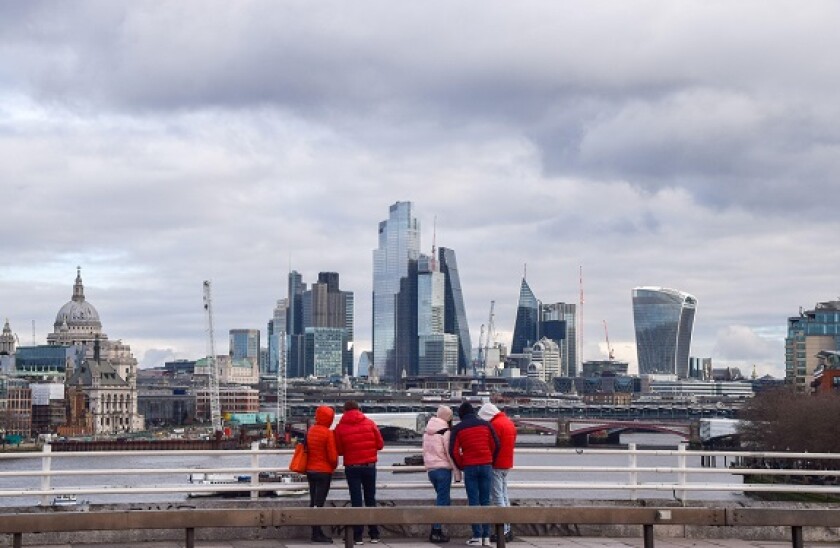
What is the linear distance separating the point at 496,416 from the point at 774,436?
104 metres

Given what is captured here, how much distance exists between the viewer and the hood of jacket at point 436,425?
64.7ft

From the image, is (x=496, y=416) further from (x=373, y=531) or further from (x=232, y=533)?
(x=232, y=533)

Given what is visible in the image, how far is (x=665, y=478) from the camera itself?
66562mm

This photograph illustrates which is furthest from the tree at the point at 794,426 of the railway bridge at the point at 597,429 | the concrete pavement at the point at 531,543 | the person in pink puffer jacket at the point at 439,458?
the person in pink puffer jacket at the point at 439,458

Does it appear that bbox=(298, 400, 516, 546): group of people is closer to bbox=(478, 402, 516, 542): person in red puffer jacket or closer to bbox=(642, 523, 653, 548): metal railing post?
bbox=(478, 402, 516, 542): person in red puffer jacket

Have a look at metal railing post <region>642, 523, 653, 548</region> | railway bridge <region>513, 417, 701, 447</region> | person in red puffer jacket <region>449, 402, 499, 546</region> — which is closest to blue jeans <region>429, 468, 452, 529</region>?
person in red puffer jacket <region>449, 402, 499, 546</region>

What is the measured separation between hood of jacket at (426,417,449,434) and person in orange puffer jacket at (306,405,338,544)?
1338 mm

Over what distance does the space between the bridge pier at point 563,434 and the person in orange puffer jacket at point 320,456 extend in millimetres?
155306

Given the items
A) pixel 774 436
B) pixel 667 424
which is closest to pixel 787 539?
pixel 774 436

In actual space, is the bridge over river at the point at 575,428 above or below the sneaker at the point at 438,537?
below

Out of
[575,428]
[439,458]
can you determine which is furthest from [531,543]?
[575,428]

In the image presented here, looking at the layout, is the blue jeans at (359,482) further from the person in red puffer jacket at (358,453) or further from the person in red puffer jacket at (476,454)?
the person in red puffer jacket at (476,454)

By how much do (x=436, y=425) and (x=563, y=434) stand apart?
15930 centimetres

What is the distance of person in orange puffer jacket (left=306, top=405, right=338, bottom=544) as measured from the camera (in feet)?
63.4
